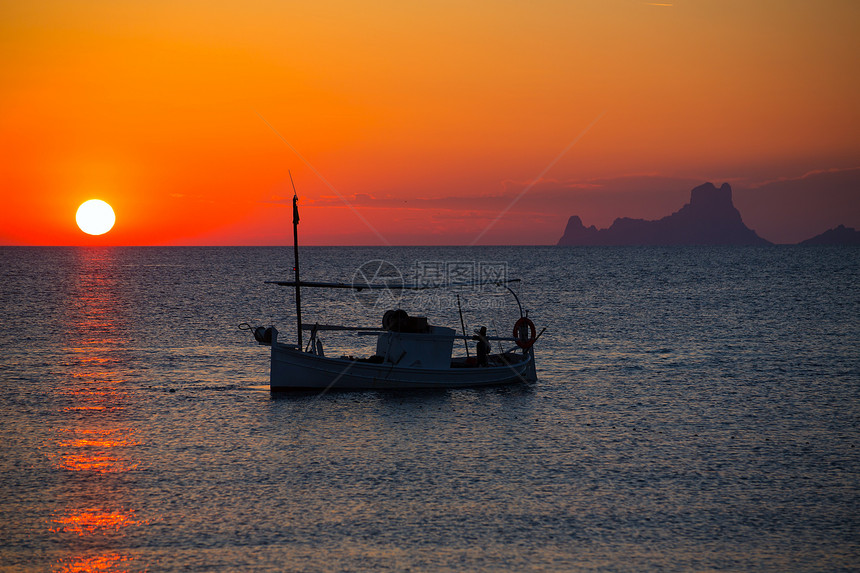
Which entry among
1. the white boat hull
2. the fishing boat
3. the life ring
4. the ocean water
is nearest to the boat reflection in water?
the ocean water

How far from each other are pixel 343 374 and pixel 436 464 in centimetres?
1175

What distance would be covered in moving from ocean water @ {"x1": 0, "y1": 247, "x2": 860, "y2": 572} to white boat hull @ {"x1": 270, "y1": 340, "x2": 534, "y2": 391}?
0.73 meters

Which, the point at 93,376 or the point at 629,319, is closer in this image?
the point at 93,376

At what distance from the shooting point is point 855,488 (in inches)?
794

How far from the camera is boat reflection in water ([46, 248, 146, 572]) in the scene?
15.7 meters

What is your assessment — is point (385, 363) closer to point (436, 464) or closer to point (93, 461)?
point (436, 464)

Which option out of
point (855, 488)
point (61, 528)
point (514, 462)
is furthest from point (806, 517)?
point (61, 528)

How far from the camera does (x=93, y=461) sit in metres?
22.1

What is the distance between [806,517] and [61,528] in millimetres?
17851

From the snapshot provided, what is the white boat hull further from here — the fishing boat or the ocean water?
the ocean water

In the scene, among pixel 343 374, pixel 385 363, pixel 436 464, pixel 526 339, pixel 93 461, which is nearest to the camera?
pixel 93 461

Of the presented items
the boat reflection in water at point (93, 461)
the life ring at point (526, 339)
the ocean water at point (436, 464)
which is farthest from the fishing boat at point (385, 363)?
the boat reflection in water at point (93, 461)

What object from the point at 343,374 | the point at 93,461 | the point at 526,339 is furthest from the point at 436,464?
the point at 526,339

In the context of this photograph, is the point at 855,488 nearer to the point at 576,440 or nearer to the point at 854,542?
the point at 854,542
